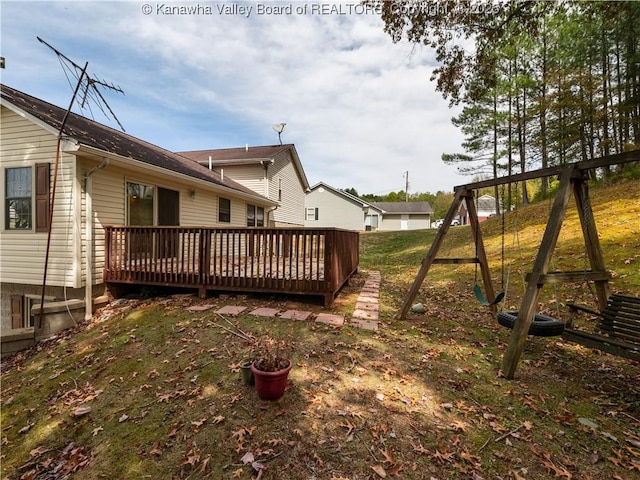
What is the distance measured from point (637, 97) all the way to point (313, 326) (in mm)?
18645

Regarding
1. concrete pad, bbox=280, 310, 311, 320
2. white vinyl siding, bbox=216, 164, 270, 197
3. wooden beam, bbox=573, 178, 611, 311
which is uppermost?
white vinyl siding, bbox=216, 164, 270, 197

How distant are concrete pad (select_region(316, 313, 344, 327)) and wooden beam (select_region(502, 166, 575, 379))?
90.7 inches

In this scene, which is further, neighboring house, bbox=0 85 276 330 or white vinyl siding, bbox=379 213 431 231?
white vinyl siding, bbox=379 213 431 231

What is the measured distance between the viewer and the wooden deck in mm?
5430

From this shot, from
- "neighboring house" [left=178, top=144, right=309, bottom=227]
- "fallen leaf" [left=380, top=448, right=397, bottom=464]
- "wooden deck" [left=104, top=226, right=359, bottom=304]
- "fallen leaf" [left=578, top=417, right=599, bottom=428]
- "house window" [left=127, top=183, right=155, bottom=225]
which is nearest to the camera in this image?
"fallen leaf" [left=380, top=448, right=397, bottom=464]

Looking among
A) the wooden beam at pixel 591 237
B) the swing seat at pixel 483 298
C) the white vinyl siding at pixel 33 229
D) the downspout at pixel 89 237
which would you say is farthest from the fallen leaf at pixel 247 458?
the white vinyl siding at pixel 33 229

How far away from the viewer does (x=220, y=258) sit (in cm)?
592

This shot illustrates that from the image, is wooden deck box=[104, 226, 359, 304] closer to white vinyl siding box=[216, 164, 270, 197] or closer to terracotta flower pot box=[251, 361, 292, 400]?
terracotta flower pot box=[251, 361, 292, 400]

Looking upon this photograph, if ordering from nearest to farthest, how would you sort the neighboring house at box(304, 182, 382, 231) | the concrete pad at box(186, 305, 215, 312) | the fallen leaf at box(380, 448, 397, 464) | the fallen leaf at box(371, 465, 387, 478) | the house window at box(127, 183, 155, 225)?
the fallen leaf at box(371, 465, 387, 478), the fallen leaf at box(380, 448, 397, 464), the concrete pad at box(186, 305, 215, 312), the house window at box(127, 183, 155, 225), the neighboring house at box(304, 182, 382, 231)

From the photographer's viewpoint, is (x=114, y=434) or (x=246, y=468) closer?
(x=246, y=468)

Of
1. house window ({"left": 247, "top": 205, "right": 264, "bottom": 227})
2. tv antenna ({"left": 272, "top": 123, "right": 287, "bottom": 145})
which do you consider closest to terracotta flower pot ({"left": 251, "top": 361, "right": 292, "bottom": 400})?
house window ({"left": 247, "top": 205, "right": 264, "bottom": 227})

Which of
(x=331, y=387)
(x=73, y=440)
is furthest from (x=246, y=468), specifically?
(x=73, y=440)

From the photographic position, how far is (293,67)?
1013cm

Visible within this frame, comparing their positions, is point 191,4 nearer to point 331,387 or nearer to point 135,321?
point 135,321
